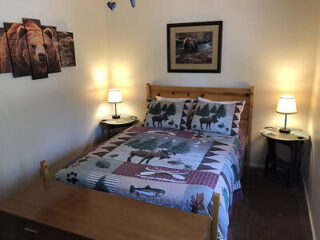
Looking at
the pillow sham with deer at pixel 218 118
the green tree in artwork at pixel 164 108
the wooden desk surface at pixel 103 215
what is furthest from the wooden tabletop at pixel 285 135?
the wooden desk surface at pixel 103 215

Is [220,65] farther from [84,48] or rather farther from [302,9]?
[84,48]

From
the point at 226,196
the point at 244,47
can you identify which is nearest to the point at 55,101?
the point at 226,196

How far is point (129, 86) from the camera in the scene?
3.87 meters

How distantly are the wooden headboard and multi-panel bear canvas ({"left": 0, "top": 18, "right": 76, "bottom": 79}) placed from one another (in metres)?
1.29

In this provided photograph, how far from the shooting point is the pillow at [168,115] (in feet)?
10.0

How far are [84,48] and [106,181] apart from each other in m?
2.11

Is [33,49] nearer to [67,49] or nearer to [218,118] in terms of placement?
[67,49]

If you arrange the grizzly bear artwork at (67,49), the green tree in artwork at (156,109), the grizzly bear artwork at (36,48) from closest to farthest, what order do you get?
the grizzly bear artwork at (36,48)
the grizzly bear artwork at (67,49)
the green tree in artwork at (156,109)

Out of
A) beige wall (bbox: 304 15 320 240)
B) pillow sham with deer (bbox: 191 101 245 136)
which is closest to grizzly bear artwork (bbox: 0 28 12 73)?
pillow sham with deer (bbox: 191 101 245 136)

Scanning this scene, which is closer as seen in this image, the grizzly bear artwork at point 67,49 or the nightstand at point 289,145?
the nightstand at point 289,145

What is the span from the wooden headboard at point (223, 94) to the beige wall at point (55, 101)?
37.8 inches

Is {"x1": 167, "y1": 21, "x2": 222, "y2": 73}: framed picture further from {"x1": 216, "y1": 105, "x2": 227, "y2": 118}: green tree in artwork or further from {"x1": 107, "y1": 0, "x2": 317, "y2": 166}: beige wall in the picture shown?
{"x1": 216, "y1": 105, "x2": 227, "y2": 118}: green tree in artwork

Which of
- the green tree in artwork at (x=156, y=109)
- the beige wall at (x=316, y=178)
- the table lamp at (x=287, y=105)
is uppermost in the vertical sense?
the table lamp at (x=287, y=105)

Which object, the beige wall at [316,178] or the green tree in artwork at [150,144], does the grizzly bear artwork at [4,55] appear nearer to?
the green tree in artwork at [150,144]
